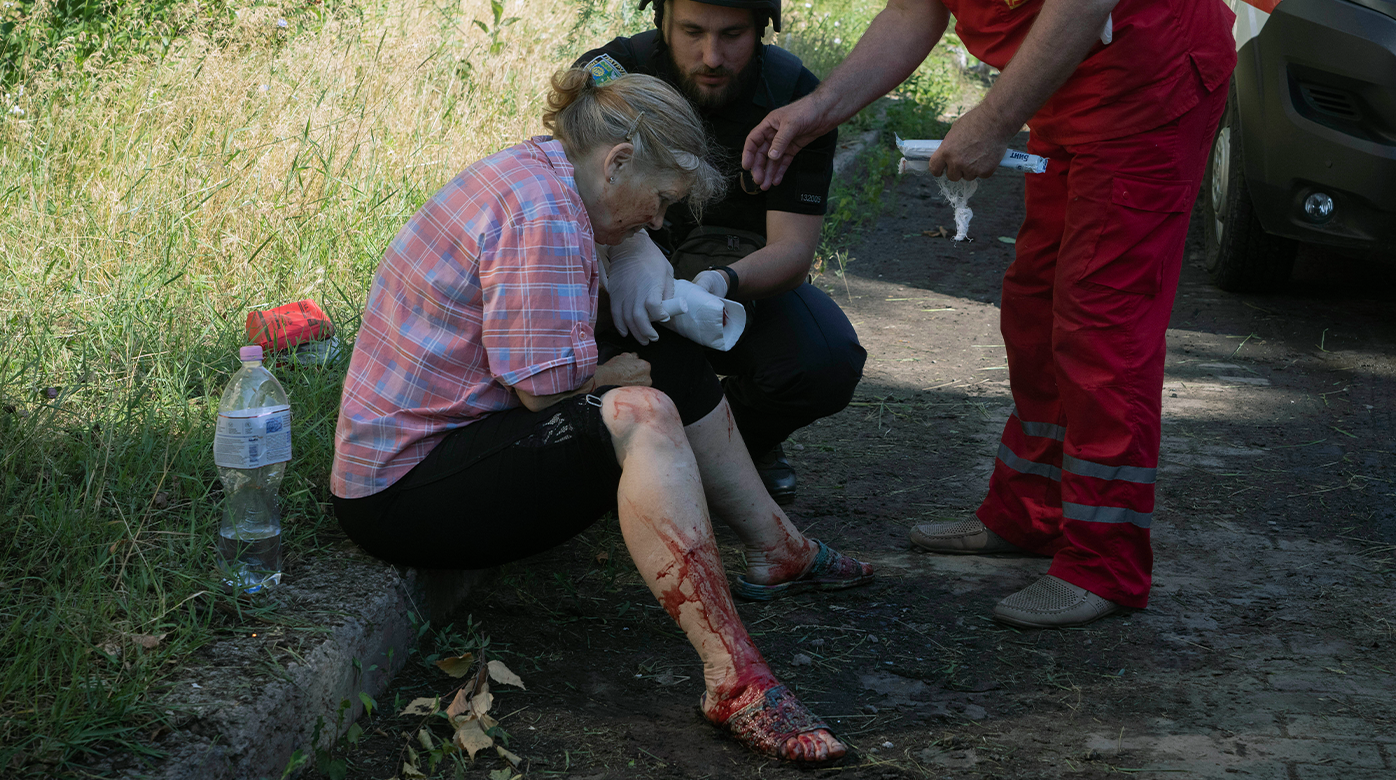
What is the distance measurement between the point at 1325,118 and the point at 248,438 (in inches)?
167

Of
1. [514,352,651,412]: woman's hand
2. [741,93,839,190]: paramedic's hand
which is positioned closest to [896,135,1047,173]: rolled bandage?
[741,93,839,190]: paramedic's hand

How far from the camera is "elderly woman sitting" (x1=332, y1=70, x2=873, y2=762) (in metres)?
2.26

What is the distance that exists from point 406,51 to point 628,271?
149 inches

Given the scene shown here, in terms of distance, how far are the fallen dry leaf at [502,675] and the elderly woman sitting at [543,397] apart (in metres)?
0.24

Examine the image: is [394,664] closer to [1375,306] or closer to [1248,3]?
[1248,3]

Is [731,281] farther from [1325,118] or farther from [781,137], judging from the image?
[1325,118]

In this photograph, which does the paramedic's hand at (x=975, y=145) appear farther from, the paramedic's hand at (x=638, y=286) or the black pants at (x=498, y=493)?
the black pants at (x=498, y=493)

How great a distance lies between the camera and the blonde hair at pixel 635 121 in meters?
2.41

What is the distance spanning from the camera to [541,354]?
2262mm

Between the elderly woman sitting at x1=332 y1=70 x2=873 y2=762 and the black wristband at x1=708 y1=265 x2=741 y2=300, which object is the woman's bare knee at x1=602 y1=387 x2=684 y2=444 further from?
the black wristband at x1=708 y1=265 x2=741 y2=300

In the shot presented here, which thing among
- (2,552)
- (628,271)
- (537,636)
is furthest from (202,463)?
(628,271)

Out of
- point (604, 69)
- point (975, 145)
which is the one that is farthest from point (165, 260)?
point (975, 145)

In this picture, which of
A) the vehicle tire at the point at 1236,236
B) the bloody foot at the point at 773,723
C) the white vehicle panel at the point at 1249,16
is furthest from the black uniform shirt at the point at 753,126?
the vehicle tire at the point at 1236,236

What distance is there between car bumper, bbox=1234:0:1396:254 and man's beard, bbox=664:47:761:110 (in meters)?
2.52
